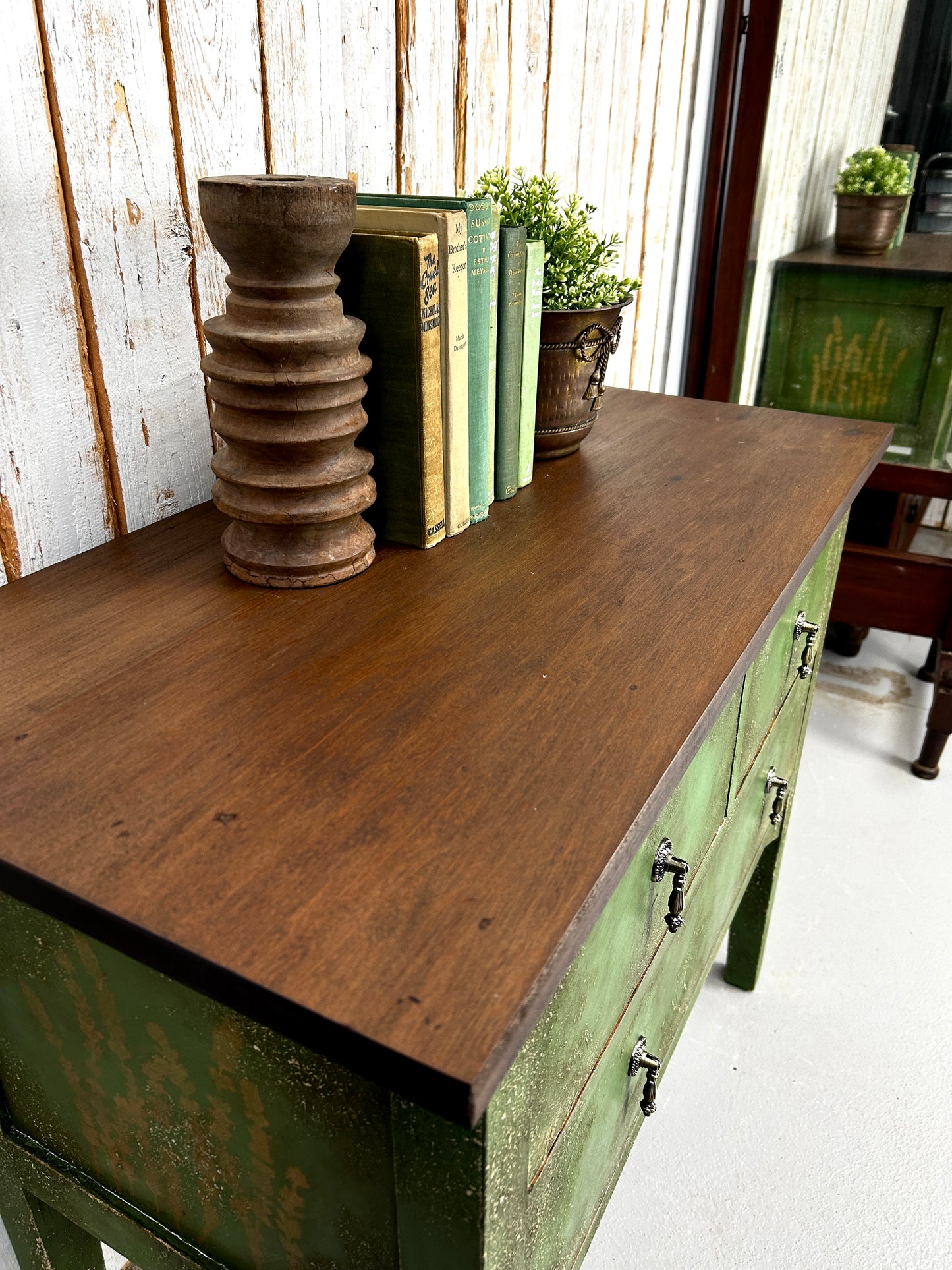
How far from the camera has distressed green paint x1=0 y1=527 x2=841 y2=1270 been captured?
55cm

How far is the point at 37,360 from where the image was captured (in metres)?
0.80

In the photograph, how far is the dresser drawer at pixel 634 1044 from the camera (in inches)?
27.6

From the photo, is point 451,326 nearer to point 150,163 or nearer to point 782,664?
point 150,163

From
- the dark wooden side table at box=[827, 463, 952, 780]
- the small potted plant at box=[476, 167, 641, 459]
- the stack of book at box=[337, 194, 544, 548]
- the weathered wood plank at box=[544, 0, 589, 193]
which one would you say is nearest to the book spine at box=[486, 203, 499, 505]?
the stack of book at box=[337, 194, 544, 548]

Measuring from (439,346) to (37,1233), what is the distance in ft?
2.90

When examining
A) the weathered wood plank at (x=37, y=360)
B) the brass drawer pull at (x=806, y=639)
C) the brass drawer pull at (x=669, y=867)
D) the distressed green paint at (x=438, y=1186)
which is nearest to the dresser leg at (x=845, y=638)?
the brass drawer pull at (x=806, y=639)

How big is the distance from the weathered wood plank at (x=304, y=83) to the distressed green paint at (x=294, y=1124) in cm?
71

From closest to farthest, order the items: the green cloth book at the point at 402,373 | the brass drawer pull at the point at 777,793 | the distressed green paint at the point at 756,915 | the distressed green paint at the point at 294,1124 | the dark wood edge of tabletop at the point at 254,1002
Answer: the dark wood edge of tabletop at the point at 254,1002 → the distressed green paint at the point at 294,1124 → the green cloth book at the point at 402,373 → the brass drawer pull at the point at 777,793 → the distressed green paint at the point at 756,915

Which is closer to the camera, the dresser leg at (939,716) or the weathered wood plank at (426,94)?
the weathered wood plank at (426,94)

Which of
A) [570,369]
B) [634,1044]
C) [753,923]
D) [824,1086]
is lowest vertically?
[824,1086]

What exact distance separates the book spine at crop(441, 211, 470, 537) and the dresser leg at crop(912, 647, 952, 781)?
5.00 ft

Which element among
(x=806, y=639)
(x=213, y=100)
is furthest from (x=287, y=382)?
(x=806, y=639)

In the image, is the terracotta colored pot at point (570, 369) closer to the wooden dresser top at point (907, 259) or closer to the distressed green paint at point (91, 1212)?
the distressed green paint at point (91, 1212)

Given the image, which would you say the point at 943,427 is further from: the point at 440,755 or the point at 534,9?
the point at 440,755
